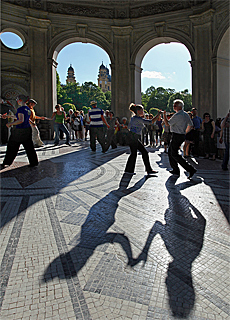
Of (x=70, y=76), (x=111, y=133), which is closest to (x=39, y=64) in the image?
(x=111, y=133)

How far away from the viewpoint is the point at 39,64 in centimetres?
1683

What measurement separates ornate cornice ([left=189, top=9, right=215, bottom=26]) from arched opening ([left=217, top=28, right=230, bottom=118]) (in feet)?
5.12

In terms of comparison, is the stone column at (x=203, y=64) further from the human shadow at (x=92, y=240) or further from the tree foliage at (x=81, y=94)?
the tree foliage at (x=81, y=94)

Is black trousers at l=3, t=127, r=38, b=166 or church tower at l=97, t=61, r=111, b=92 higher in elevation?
church tower at l=97, t=61, r=111, b=92

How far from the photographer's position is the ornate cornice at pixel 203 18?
15.0 m

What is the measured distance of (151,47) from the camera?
18.4m

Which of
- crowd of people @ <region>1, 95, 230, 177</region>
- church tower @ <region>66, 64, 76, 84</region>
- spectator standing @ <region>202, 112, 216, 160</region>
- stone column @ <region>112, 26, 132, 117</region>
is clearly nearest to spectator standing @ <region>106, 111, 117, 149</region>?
crowd of people @ <region>1, 95, 230, 177</region>

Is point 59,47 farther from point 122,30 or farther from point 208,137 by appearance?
point 208,137

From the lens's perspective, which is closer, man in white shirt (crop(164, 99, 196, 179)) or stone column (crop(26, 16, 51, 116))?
man in white shirt (crop(164, 99, 196, 179))

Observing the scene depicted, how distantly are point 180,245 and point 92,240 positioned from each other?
0.87m

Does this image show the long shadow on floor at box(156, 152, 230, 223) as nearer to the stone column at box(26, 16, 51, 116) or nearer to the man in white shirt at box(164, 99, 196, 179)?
the man in white shirt at box(164, 99, 196, 179)

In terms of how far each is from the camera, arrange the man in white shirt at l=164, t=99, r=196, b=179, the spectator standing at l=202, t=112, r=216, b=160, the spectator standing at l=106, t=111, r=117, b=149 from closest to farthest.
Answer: the man in white shirt at l=164, t=99, r=196, b=179, the spectator standing at l=202, t=112, r=216, b=160, the spectator standing at l=106, t=111, r=117, b=149

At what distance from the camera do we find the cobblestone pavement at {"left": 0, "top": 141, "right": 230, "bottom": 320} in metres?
1.81

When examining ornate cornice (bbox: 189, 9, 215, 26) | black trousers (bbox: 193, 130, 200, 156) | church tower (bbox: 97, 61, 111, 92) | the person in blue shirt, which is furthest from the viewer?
church tower (bbox: 97, 61, 111, 92)
